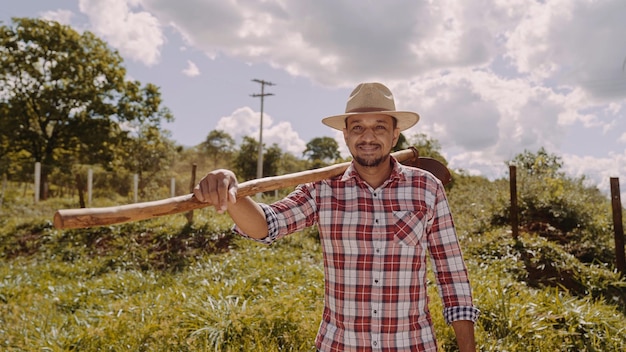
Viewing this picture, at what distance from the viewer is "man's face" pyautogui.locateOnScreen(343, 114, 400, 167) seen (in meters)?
2.11

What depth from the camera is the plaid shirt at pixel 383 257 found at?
6.41 feet

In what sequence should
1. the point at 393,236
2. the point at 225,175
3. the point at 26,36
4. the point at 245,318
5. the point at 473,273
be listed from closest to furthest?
the point at 225,175 < the point at 393,236 < the point at 245,318 < the point at 473,273 < the point at 26,36

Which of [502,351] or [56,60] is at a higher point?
[56,60]

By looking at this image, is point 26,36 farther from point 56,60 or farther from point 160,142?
point 160,142

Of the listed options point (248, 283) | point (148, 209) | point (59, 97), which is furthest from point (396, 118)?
point (59, 97)

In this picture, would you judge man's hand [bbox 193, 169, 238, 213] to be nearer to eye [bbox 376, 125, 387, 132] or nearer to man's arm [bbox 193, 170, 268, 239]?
man's arm [bbox 193, 170, 268, 239]

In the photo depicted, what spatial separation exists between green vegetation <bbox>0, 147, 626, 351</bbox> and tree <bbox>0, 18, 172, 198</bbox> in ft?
38.6

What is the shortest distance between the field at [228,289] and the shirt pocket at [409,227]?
6.97ft

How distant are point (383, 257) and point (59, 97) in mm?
23621

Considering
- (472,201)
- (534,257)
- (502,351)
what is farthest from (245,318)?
(472,201)

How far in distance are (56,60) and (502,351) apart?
2348cm

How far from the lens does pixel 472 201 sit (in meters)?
10.5

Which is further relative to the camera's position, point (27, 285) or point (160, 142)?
point (160, 142)

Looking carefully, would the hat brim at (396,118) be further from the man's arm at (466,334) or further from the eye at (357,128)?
the man's arm at (466,334)
